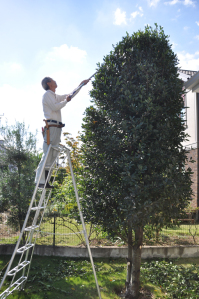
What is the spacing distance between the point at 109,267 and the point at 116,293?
1.34m

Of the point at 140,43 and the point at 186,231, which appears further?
the point at 186,231

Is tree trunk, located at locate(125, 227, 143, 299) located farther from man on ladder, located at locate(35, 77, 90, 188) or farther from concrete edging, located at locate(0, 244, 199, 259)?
man on ladder, located at locate(35, 77, 90, 188)

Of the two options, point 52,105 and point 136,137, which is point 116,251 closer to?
point 136,137

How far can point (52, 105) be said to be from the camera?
→ 426 centimetres

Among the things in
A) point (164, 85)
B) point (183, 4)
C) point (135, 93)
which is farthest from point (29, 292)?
point (183, 4)

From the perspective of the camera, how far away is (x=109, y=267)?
6660 mm

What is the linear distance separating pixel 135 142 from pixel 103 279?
3.70 metres

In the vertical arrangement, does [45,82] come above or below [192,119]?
below

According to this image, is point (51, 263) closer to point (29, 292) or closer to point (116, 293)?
point (29, 292)

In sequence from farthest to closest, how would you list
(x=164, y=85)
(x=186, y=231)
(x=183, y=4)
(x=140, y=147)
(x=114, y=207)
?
(x=186, y=231)
(x=183, y=4)
(x=114, y=207)
(x=164, y=85)
(x=140, y=147)

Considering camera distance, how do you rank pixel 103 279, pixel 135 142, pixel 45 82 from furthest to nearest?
pixel 103 279, pixel 45 82, pixel 135 142

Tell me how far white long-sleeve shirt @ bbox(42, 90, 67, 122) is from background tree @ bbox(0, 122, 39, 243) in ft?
13.5

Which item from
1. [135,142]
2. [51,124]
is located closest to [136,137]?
[135,142]

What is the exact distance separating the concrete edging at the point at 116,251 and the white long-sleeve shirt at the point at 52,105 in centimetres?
477
